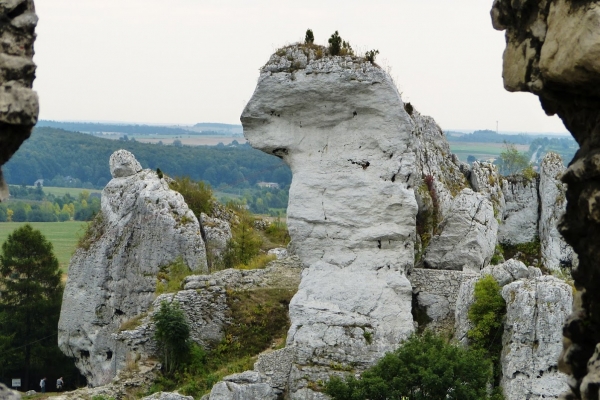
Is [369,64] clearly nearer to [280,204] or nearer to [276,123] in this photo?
[276,123]

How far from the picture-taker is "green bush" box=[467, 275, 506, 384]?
28578mm

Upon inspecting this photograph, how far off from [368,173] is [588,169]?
849 inches

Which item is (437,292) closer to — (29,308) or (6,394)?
(6,394)

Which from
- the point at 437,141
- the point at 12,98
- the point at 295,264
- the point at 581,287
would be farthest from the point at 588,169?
the point at 437,141

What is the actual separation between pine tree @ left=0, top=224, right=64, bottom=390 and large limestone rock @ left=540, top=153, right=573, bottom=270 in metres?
19.5

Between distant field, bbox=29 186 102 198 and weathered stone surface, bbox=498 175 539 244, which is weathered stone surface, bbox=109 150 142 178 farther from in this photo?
distant field, bbox=29 186 102 198

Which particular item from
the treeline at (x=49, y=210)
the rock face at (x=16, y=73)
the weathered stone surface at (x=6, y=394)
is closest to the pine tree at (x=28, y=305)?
the weathered stone surface at (x=6, y=394)

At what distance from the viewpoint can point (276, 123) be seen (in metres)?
31.8

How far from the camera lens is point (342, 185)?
31.8 metres

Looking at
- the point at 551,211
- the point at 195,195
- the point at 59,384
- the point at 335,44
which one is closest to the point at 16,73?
the point at 335,44

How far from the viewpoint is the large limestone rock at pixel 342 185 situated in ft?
101

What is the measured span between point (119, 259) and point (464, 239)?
44.1ft

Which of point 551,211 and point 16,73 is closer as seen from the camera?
point 16,73

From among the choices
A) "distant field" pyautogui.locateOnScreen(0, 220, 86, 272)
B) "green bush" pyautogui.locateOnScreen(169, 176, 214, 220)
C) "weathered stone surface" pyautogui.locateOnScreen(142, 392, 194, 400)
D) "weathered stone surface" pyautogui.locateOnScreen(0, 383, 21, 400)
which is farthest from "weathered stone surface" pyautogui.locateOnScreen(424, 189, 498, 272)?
"distant field" pyautogui.locateOnScreen(0, 220, 86, 272)
